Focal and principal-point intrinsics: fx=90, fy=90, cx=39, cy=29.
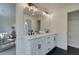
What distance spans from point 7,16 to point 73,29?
323 centimetres

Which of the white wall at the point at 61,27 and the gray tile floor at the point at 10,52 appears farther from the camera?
the white wall at the point at 61,27

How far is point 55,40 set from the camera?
144 inches

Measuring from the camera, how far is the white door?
418 centimetres

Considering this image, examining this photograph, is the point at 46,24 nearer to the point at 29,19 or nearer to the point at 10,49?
the point at 29,19

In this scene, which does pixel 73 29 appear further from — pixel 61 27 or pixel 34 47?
pixel 34 47

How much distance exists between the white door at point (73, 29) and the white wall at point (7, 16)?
2.97 metres

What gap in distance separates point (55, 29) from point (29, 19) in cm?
139

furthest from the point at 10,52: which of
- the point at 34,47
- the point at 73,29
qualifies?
the point at 73,29

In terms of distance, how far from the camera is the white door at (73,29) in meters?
4.18

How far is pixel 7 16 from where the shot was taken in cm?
218

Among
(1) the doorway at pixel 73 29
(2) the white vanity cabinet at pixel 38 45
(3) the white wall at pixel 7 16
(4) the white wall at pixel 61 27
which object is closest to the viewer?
(3) the white wall at pixel 7 16

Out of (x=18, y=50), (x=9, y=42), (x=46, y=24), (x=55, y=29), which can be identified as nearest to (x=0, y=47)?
(x=9, y=42)

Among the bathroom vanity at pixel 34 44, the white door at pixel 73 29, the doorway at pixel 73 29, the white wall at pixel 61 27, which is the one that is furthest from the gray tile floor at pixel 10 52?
the white door at pixel 73 29

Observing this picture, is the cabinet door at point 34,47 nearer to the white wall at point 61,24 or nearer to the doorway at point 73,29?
the white wall at point 61,24
